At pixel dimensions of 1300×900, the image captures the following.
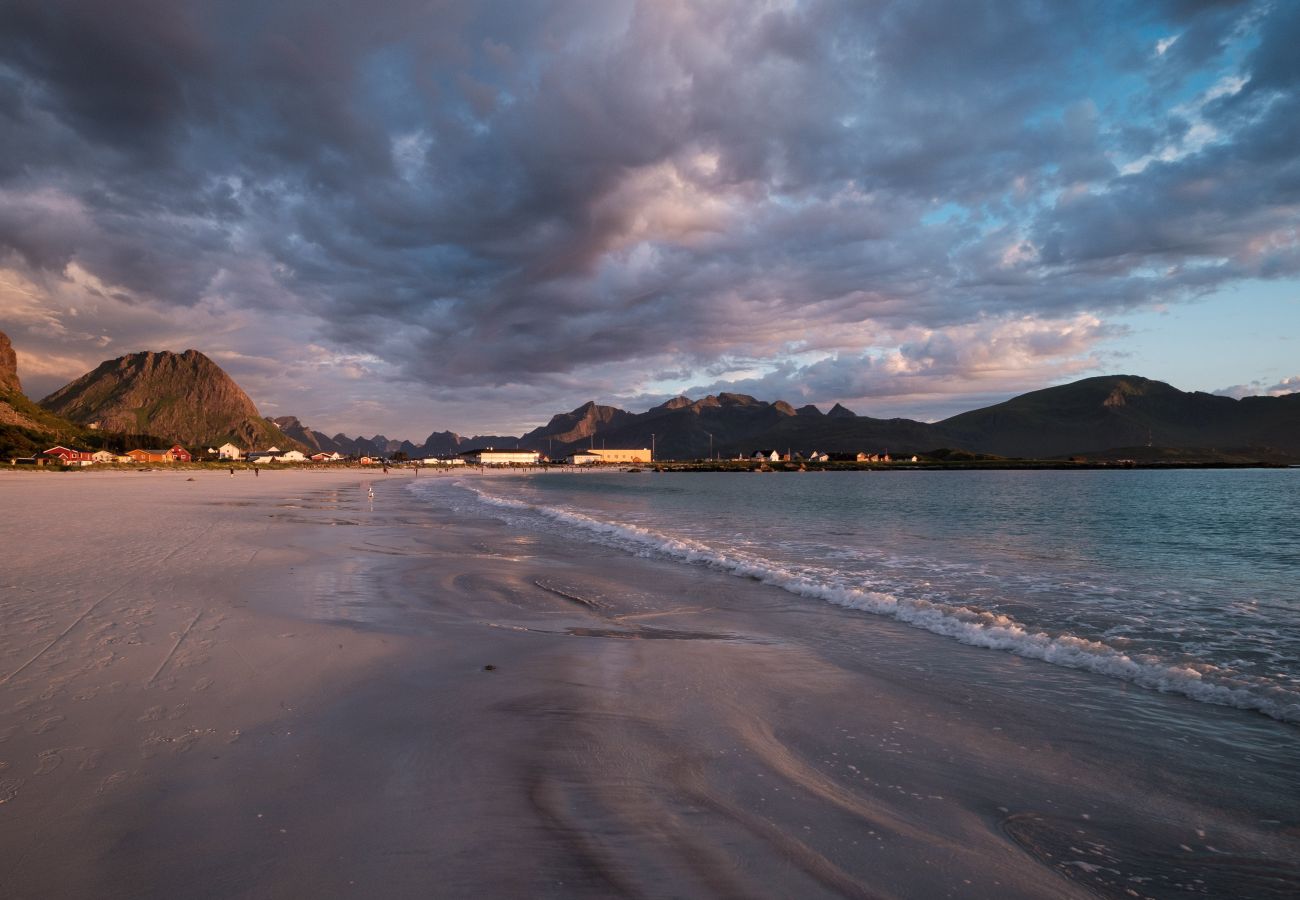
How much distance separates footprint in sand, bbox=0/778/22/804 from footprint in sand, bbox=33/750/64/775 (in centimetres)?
14

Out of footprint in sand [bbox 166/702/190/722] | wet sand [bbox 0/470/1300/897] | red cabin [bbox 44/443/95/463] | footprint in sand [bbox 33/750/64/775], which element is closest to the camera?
wet sand [bbox 0/470/1300/897]

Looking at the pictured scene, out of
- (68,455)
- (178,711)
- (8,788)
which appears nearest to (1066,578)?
(178,711)

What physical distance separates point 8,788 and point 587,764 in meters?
4.26

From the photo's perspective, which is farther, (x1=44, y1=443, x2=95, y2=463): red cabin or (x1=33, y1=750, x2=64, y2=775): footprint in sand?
(x1=44, y1=443, x2=95, y2=463): red cabin

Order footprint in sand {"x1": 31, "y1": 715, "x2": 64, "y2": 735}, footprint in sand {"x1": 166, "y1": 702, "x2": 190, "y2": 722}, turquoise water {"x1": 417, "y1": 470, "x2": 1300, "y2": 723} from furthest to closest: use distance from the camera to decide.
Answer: turquoise water {"x1": 417, "y1": 470, "x2": 1300, "y2": 723} → footprint in sand {"x1": 166, "y1": 702, "x2": 190, "y2": 722} → footprint in sand {"x1": 31, "y1": 715, "x2": 64, "y2": 735}

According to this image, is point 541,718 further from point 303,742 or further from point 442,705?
point 303,742

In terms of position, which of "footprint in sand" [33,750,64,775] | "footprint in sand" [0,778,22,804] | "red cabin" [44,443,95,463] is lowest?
"footprint in sand" [33,750,64,775]

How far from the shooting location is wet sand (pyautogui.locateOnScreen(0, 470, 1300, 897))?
3.72 m

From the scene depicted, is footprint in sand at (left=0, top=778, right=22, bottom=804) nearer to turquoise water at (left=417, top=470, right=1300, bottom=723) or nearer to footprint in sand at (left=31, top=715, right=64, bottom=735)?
footprint in sand at (left=31, top=715, right=64, bottom=735)

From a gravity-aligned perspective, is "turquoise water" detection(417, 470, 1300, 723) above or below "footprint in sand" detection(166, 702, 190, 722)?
below

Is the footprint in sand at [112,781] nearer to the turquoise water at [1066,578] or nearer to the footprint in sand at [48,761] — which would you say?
the footprint in sand at [48,761]

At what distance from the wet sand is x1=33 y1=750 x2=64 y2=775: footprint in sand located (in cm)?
4

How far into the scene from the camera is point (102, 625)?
8.91 meters

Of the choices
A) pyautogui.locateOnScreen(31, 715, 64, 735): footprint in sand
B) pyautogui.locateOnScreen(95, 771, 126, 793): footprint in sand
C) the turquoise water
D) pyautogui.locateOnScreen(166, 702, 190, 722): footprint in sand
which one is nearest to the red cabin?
the turquoise water
